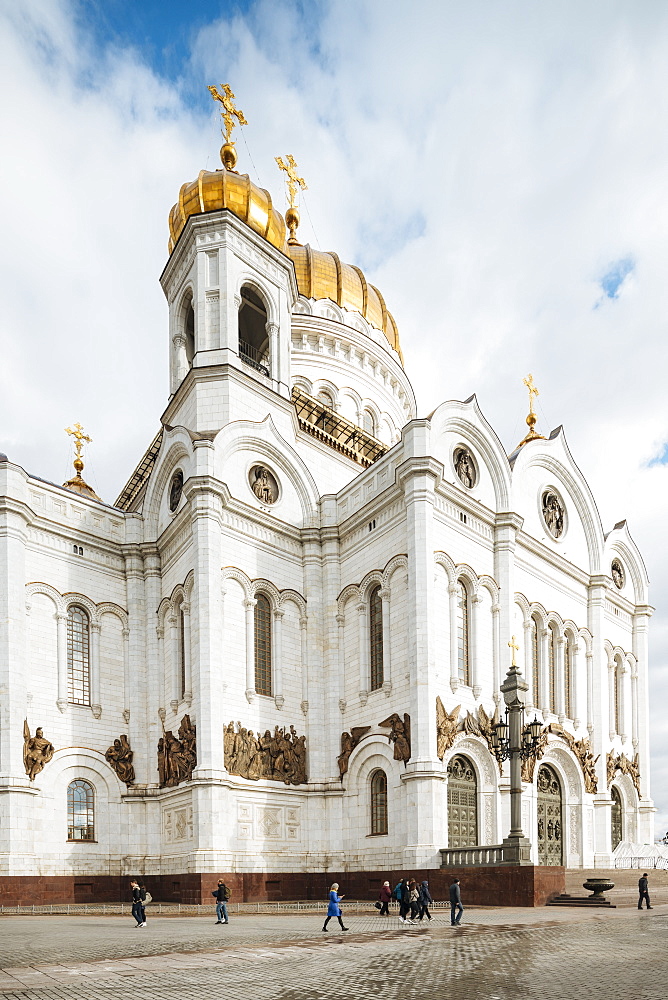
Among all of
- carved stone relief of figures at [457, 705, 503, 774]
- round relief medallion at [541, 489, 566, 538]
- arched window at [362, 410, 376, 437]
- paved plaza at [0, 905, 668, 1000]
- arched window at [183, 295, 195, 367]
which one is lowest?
paved plaza at [0, 905, 668, 1000]

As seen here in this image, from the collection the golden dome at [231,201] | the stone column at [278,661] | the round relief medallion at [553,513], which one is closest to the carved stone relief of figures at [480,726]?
the stone column at [278,661]

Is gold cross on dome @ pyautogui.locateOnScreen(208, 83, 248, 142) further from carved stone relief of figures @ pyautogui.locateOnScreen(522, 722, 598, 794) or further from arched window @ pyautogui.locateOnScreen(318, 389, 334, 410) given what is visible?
carved stone relief of figures @ pyautogui.locateOnScreen(522, 722, 598, 794)

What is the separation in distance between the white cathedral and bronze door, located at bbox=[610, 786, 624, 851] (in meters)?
0.21

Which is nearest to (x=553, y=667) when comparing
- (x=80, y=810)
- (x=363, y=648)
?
(x=363, y=648)

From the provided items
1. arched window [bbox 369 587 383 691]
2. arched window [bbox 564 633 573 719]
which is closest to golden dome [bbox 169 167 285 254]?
arched window [bbox 369 587 383 691]

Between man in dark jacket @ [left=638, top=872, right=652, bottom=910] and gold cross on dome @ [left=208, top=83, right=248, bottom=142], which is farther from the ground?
gold cross on dome @ [left=208, top=83, right=248, bottom=142]

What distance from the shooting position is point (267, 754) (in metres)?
26.4

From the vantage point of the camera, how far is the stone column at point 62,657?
26.6 m

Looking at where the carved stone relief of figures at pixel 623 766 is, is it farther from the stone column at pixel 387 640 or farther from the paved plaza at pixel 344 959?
the paved plaza at pixel 344 959

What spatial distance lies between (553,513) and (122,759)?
56.3 feet

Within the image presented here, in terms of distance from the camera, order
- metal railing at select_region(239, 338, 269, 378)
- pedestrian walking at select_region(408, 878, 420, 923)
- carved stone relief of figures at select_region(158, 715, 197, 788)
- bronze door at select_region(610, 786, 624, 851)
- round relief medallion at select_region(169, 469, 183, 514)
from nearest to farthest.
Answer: pedestrian walking at select_region(408, 878, 420, 923) → carved stone relief of figures at select_region(158, 715, 197, 788) → round relief medallion at select_region(169, 469, 183, 514) → metal railing at select_region(239, 338, 269, 378) → bronze door at select_region(610, 786, 624, 851)

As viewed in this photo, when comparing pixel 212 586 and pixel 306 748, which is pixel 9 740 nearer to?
pixel 212 586

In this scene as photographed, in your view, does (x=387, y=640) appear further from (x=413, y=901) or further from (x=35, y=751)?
(x=35, y=751)

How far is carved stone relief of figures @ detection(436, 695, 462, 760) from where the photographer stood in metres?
23.8
